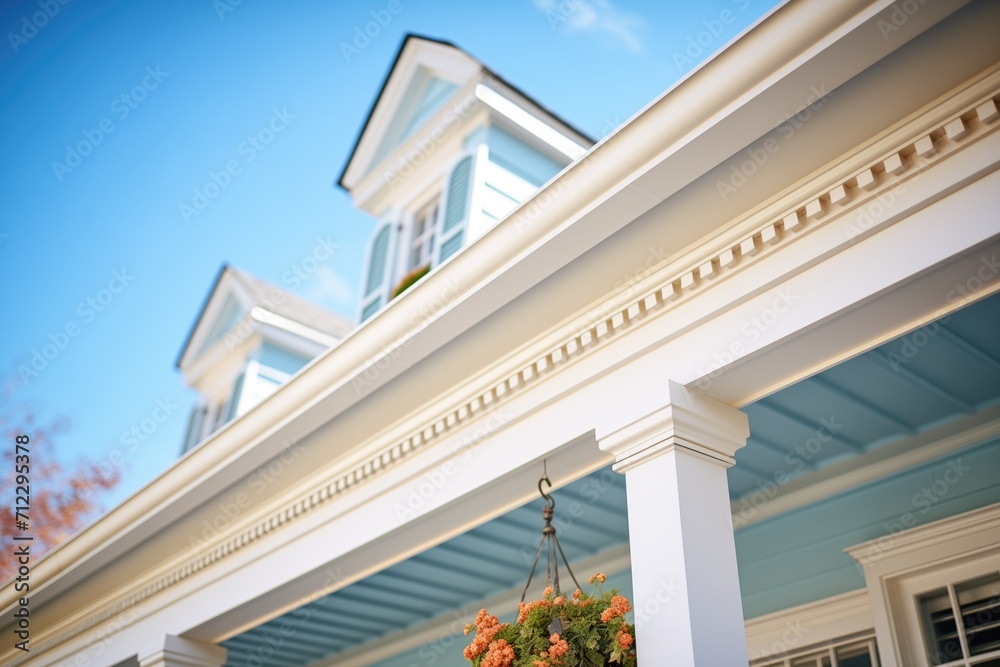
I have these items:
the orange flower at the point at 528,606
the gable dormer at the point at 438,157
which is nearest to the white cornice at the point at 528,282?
the orange flower at the point at 528,606

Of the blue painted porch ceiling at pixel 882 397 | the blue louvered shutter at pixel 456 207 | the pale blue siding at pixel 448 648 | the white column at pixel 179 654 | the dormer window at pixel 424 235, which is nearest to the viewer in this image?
the blue painted porch ceiling at pixel 882 397

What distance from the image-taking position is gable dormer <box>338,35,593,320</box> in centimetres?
692

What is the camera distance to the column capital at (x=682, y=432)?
10.9 ft

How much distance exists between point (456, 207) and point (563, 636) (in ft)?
14.0

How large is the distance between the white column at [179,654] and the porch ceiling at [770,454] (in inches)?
15.8

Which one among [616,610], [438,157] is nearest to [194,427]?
[438,157]

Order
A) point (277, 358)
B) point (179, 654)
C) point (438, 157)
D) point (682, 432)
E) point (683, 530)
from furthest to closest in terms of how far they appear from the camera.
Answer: point (277, 358)
point (438, 157)
point (179, 654)
point (682, 432)
point (683, 530)

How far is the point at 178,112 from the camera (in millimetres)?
12172

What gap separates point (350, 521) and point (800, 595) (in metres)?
2.59

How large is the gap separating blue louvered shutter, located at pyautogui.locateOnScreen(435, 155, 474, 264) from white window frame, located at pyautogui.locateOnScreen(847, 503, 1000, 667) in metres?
3.59

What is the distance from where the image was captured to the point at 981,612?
396 cm

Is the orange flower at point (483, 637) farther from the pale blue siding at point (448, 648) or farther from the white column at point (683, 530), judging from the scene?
the pale blue siding at point (448, 648)

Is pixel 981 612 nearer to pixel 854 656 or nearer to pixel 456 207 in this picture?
pixel 854 656

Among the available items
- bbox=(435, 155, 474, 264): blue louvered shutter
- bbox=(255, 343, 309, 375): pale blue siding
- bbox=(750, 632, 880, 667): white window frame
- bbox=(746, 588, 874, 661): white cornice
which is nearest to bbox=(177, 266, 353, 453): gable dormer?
bbox=(255, 343, 309, 375): pale blue siding
